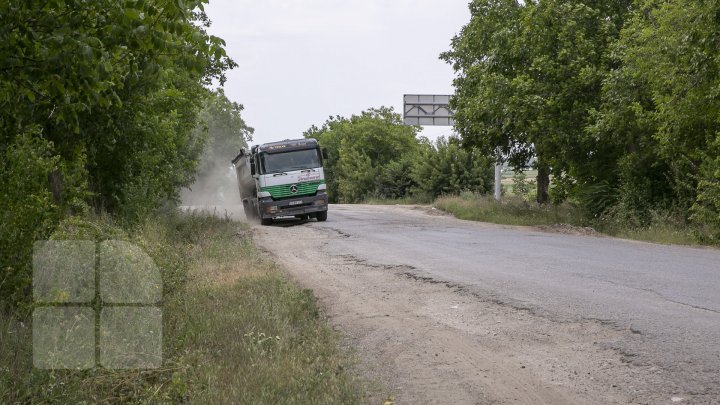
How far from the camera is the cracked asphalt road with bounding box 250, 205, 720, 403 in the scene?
584cm

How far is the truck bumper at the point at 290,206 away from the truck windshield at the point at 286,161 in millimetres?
1159

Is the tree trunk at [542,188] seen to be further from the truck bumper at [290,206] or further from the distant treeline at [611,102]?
the truck bumper at [290,206]

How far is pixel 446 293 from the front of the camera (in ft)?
32.9

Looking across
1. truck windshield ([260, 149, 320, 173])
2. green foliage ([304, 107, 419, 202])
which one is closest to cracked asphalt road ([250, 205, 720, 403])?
truck windshield ([260, 149, 320, 173])

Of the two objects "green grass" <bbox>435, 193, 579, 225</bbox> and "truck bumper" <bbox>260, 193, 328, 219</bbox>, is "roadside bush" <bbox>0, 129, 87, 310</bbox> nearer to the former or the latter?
"green grass" <bbox>435, 193, 579, 225</bbox>

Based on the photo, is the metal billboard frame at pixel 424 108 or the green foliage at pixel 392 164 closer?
the green foliage at pixel 392 164

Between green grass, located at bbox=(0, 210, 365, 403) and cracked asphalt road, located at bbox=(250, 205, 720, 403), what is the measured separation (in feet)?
1.72

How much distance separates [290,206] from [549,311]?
63.7ft

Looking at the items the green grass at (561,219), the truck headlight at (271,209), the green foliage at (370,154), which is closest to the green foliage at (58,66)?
the green grass at (561,219)

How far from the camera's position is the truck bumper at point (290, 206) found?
89.3ft

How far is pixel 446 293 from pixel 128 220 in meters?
10.1

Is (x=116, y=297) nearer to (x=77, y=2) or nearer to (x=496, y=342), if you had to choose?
(x=77, y=2)

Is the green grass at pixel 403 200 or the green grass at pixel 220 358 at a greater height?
the green grass at pixel 403 200

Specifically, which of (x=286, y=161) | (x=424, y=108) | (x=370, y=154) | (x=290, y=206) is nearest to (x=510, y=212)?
(x=290, y=206)
